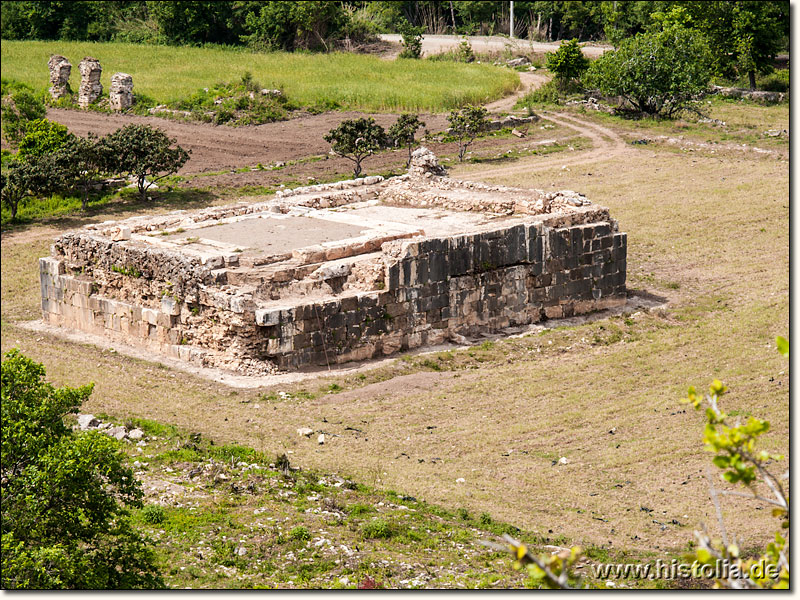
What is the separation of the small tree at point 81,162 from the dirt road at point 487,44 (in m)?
26.2

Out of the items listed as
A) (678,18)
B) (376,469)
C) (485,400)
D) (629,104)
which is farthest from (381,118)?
(376,469)

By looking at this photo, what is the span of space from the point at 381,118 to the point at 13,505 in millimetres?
30622

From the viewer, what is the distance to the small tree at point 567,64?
148 ft

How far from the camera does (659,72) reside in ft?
133

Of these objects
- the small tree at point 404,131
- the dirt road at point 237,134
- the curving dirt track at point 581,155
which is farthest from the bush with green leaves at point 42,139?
the curving dirt track at point 581,155

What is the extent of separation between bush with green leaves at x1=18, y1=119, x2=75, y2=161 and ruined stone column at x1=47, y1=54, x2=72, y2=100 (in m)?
8.99

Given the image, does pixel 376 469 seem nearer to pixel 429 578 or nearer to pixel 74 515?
pixel 429 578

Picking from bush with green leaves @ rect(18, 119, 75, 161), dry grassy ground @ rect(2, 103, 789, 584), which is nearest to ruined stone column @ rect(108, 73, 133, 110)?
bush with green leaves @ rect(18, 119, 75, 161)

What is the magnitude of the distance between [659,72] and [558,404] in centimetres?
2499

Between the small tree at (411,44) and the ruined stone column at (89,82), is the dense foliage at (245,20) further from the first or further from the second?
the ruined stone column at (89,82)

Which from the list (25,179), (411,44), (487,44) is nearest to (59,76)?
(25,179)

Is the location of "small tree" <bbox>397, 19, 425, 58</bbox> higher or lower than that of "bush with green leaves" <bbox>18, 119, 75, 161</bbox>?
higher

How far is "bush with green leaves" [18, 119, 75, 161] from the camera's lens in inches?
1282

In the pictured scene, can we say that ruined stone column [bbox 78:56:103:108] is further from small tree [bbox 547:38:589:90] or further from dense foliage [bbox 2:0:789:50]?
small tree [bbox 547:38:589:90]
